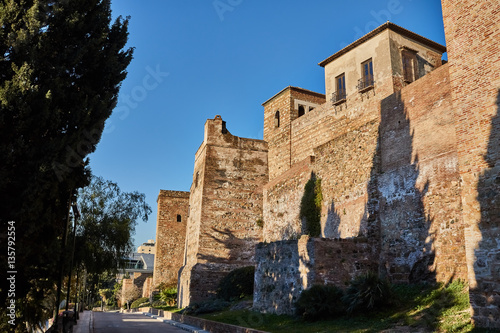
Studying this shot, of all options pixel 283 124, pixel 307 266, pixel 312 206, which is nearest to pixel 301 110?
pixel 283 124

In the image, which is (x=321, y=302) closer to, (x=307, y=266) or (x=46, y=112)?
(x=307, y=266)

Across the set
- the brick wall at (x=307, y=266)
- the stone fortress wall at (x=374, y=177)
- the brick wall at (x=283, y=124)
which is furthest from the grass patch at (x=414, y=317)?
the brick wall at (x=283, y=124)

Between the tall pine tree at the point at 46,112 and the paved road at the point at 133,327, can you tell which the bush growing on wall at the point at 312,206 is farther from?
the tall pine tree at the point at 46,112

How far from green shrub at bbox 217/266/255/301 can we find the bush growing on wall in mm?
4703

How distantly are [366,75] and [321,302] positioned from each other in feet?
43.5

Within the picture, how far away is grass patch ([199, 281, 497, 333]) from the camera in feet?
29.6

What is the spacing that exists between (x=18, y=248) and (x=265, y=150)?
67.6ft

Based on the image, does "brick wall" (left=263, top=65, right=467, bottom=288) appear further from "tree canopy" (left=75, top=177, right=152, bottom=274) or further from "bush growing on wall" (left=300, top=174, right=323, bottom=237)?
"tree canopy" (left=75, top=177, right=152, bottom=274)

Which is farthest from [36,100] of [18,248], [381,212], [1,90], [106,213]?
[106,213]

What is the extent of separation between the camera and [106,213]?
21.7m

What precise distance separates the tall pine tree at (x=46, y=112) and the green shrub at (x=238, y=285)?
1267cm

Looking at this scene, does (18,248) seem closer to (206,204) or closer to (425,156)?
(425,156)

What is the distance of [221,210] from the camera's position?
25.2m

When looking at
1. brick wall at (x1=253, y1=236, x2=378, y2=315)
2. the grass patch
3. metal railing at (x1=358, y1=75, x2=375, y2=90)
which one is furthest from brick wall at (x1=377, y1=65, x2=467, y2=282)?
metal railing at (x1=358, y1=75, x2=375, y2=90)
